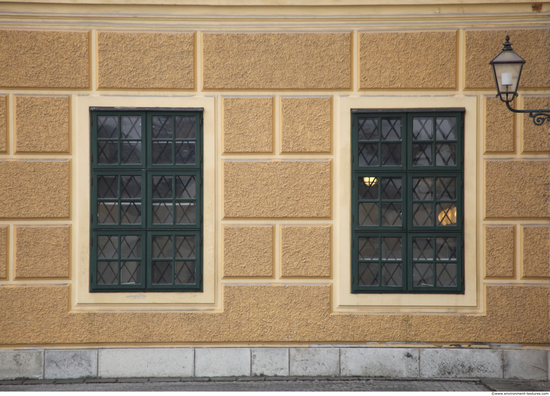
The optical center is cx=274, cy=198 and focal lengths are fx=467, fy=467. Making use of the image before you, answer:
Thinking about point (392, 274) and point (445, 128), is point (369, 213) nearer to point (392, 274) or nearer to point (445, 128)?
point (392, 274)

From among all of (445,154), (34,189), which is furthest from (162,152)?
(445,154)

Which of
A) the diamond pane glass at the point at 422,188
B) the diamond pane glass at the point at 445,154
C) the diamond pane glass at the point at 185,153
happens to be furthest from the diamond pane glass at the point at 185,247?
the diamond pane glass at the point at 445,154

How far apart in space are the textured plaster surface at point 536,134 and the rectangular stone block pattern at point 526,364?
257 centimetres

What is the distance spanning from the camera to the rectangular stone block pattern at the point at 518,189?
5906mm

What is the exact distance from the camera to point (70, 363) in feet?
19.4

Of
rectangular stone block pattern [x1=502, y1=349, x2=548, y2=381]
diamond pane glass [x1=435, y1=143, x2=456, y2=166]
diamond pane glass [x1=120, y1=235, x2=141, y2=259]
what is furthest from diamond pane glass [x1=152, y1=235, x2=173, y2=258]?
rectangular stone block pattern [x1=502, y1=349, x2=548, y2=381]

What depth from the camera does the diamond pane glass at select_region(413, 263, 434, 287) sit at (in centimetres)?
604

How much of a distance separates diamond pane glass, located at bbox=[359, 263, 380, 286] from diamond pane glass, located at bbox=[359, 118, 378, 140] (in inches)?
65.3

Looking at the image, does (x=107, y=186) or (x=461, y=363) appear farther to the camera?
(x=107, y=186)

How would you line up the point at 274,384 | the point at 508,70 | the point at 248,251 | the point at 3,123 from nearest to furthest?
the point at 508,70 < the point at 274,384 < the point at 3,123 < the point at 248,251

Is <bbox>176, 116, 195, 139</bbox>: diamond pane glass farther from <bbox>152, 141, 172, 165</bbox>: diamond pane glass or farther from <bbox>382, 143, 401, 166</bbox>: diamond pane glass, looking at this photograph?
<bbox>382, 143, 401, 166</bbox>: diamond pane glass

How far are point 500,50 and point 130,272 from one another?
18.0ft

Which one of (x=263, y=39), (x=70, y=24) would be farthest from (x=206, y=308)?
(x=70, y=24)

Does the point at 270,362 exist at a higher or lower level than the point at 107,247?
lower
